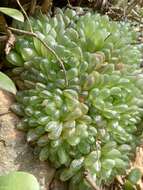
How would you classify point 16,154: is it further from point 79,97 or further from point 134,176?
point 134,176

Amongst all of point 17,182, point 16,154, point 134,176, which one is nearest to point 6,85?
point 16,154

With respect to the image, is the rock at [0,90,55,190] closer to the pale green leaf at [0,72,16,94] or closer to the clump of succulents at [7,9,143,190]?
the clump of succulents at [7,9,143,190]

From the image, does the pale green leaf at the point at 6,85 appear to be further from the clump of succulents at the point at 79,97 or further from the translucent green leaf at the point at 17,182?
the translucent green leaf at the point at 17,182

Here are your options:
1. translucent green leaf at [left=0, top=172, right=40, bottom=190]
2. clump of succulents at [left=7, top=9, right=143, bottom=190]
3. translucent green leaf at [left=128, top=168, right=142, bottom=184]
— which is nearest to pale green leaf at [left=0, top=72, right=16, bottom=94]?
clump of succulents at [left=7, top=9, right=143, bottom=190]

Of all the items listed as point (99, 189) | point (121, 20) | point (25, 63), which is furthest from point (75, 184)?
point (121, 20)

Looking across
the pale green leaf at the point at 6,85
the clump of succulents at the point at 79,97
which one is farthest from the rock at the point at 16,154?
the pale green leaf at the point at 6,85

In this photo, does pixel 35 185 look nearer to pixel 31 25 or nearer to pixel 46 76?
pixel 46 76
